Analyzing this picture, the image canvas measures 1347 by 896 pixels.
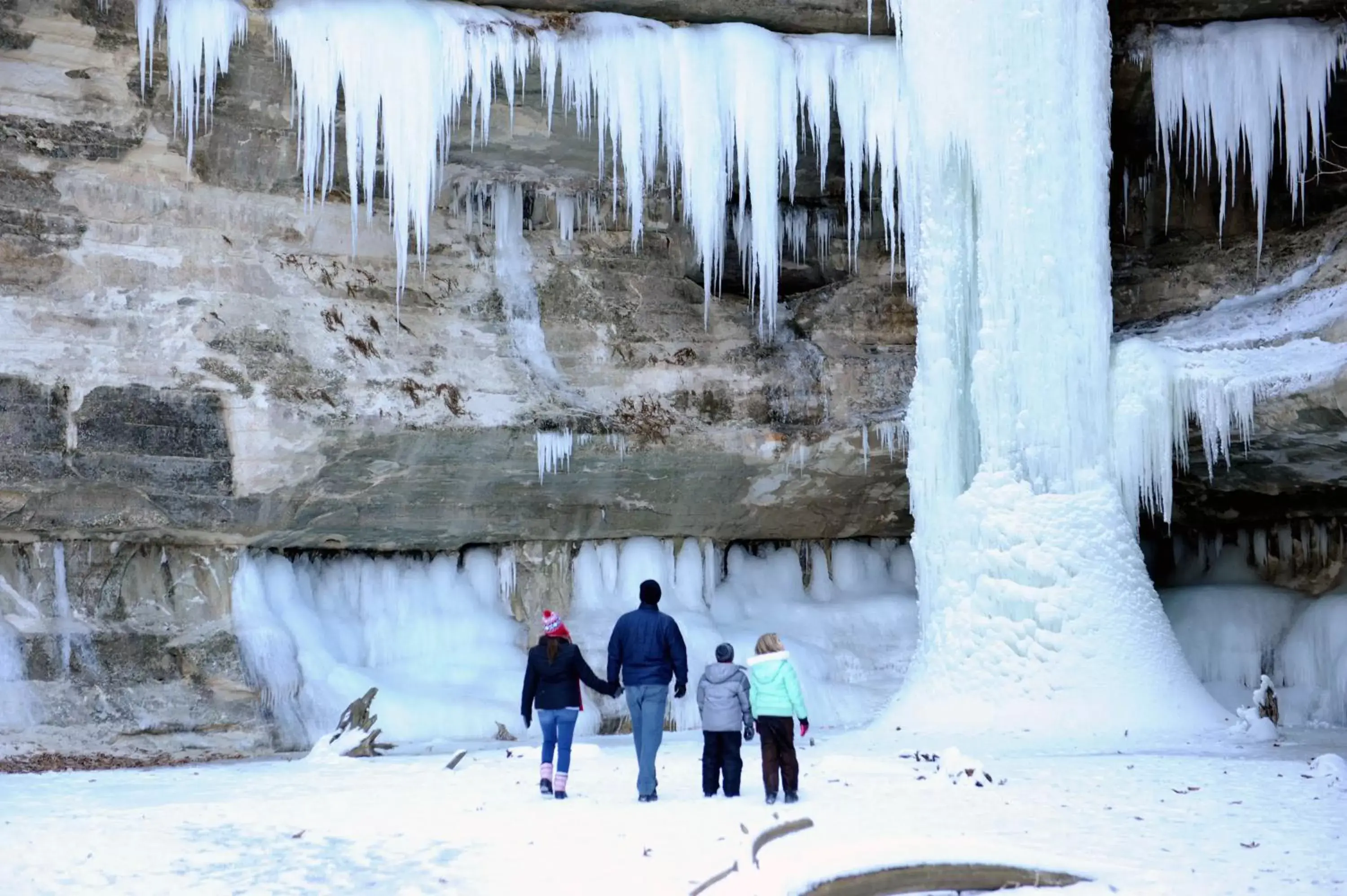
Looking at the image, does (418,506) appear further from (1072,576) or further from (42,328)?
(1072,576)

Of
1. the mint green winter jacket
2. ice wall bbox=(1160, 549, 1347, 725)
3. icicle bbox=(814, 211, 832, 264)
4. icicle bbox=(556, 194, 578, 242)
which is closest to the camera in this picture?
the mint green winter jacket

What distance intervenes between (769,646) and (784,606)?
896 cm

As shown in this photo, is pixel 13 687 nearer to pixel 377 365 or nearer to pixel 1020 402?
pixel 377 365

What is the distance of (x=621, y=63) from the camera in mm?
16203

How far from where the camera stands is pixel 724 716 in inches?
381

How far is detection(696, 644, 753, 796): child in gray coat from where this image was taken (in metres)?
9.66

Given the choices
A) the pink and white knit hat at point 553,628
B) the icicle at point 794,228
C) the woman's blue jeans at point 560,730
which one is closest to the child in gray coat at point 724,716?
the woman's blue jeans at point 560,730

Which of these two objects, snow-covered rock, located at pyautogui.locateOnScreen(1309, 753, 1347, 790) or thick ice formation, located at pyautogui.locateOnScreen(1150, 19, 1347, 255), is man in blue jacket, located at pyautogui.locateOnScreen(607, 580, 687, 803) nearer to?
snow-covered rock, located at pyautogui.locateOnScreen(1309, 753, 1347, 790)

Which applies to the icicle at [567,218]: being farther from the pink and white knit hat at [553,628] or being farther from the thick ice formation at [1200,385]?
the pink and white knit hat at [553,628]

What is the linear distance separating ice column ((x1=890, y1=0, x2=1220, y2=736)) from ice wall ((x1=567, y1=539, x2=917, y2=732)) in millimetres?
2893

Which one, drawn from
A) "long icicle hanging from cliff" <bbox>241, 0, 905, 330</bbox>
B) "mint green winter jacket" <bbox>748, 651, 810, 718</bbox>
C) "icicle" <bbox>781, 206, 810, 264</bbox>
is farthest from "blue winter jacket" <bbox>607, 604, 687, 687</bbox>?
"icicle" <bbox>781, 206, 810, 264</bbox>

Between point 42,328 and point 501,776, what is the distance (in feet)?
22.0

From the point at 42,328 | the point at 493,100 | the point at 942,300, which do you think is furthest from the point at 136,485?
the point at 942,300

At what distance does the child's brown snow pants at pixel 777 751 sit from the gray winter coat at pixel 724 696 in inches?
5.9
